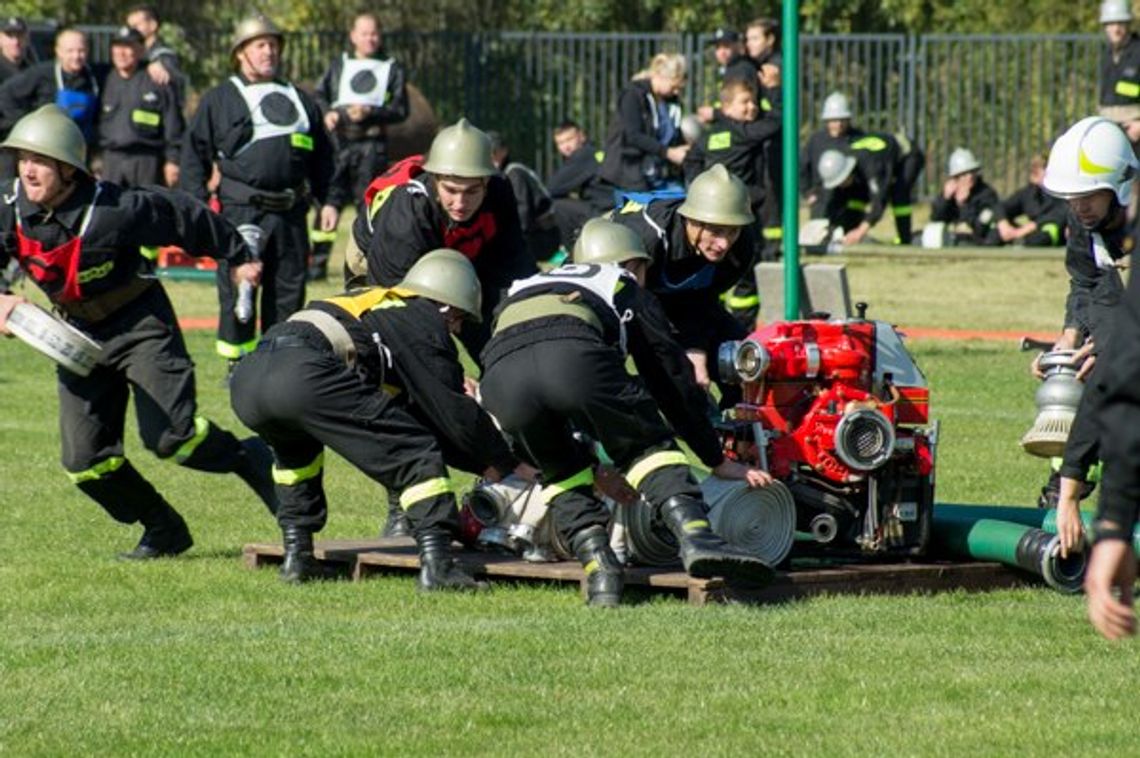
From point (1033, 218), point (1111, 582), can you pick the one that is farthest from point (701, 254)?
point (1033, 218)

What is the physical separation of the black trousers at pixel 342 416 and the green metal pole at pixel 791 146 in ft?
19.1

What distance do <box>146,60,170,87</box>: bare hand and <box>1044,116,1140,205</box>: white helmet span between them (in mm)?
12916

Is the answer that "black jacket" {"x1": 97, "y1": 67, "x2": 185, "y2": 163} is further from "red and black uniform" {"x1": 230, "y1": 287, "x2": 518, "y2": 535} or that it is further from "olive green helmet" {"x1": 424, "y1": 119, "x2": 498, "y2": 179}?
"red and black uniform" {"x1": 230, "y1": 287, "x2": 518, "y2": 535}

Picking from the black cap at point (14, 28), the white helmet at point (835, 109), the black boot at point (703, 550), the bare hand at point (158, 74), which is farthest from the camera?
the white helmet at point (835, 109)

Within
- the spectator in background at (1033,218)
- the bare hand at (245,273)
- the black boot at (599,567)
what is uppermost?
the bare hand at (245,273)

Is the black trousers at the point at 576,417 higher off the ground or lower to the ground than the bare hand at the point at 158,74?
lower

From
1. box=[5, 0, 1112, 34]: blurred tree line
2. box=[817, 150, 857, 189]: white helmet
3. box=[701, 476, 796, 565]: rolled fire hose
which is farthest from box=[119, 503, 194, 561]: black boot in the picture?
box=[5, 0, 1112, 34]: blurred tree line

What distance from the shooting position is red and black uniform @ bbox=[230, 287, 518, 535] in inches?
356

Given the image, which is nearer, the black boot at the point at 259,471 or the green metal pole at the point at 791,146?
the black boot at the point at 259,471

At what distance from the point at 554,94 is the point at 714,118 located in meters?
13.1

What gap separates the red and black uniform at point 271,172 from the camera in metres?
14.9

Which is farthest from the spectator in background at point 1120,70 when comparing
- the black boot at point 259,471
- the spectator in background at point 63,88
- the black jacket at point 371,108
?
the black boot at point 259,471

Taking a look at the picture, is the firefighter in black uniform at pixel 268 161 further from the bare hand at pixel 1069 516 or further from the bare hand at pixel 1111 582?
the bare hand at pixel 1111 582

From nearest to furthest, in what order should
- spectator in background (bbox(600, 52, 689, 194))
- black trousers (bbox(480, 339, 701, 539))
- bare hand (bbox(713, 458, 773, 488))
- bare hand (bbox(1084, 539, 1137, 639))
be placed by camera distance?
bare hand (bbox(1084, 539, 1137, 639))
black trousers (bbox(480, 339, 701, 539))
bare hand (bbox(713, 458, 773, 488))
spectator in background (bbox(600, 52, 689, 194))
